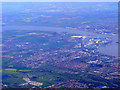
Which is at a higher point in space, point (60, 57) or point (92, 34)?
point (92, 34)

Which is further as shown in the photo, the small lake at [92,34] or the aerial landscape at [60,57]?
the small lake at [92,34]

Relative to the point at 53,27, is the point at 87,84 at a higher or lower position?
lower

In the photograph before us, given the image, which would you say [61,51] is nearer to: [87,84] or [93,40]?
[93,40]

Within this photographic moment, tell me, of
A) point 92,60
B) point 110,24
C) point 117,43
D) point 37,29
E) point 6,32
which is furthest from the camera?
point 110,24

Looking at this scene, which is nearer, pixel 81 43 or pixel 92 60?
pixel 92 60

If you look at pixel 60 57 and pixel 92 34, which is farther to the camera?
pixel 92 34

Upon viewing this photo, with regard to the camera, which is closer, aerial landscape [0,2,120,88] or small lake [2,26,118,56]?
aerial landscape [0,2,120,88]

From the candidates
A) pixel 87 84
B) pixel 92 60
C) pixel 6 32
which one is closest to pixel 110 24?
pixel 6 32

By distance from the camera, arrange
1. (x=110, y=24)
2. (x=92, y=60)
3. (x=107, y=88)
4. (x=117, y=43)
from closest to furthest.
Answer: (x=107, y=88), (x=92, y=60), (x=117, y=43), (x=110, y=24)

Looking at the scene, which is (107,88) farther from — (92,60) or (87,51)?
(87,51)
